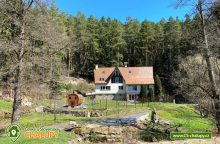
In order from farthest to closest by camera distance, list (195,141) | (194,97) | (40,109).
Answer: (40,109), (194,97), (195,141)

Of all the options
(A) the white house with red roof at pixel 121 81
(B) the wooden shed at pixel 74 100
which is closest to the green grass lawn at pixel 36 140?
(B) the wooden shed at pixel 74 100

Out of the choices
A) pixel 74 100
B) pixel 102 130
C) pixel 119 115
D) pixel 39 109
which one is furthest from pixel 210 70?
pixel 74 100

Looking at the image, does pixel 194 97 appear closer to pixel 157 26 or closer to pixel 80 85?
pixel 80 85

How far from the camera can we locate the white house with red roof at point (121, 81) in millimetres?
72812

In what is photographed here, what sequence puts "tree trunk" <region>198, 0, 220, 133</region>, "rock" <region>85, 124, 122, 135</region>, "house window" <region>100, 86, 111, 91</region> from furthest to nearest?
1. "house window" <region>100, 86, 111, 91</region>
2. "rock" <region>85, 124, 122, 135</region>
3. "tree trunk" <region>198, 0, 220, 133</region>

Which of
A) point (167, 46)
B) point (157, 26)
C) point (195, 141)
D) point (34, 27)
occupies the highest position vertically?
point (157, 26)

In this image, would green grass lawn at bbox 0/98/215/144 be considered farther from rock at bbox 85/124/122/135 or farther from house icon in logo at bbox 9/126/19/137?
rock at bbox 85/124/122/135

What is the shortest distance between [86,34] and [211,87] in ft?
237

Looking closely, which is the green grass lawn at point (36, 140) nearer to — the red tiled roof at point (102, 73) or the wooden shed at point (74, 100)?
the wooden shed at point (74, 100)

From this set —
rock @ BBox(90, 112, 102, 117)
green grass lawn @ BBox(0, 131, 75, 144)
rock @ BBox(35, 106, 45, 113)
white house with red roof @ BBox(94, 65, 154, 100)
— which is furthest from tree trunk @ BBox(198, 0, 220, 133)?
white house with red roof @ BBox(94, 65, 154, 100)

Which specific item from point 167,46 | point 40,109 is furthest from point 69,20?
point 40,109

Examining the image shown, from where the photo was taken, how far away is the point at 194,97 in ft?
81.7

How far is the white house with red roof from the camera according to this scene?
7281 centimetres

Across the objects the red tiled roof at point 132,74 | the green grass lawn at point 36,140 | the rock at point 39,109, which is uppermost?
the red tiled roof at point 132,74
